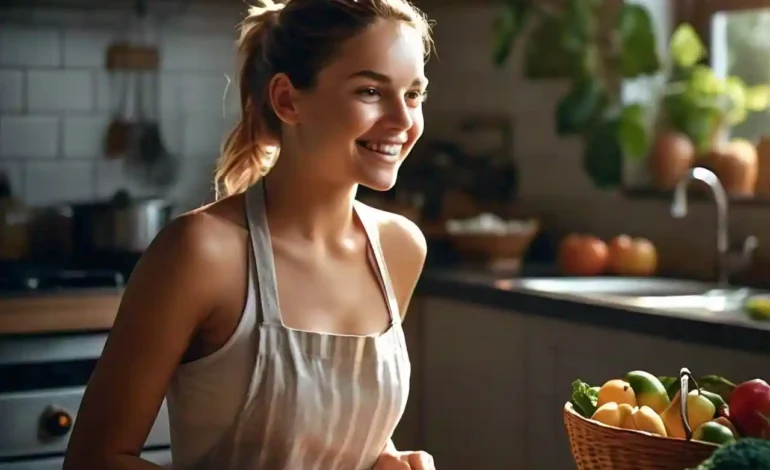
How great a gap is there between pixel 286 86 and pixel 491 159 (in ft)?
6.92

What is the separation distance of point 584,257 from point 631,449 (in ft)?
6.26

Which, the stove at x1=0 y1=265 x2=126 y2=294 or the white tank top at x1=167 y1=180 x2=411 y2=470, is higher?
the white tank top at x1=167 y1=180 x2=411 y2=470

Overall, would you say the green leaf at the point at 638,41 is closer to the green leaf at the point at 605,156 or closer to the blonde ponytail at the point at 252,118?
the green leaf at the point at 605,156

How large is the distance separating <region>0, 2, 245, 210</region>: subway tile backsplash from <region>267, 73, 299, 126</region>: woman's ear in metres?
2.01

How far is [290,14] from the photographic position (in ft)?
5.24

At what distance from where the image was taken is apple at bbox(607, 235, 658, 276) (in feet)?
10.2

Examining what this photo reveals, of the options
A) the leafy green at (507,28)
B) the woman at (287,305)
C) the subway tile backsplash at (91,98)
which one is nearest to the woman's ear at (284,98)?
the woman at (287,305)

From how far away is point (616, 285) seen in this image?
3090 mm

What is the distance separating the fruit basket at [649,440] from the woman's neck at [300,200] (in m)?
0.46

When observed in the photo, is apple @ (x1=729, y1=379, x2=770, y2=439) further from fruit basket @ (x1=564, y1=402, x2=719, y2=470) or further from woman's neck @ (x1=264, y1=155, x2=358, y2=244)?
woman's neck @ (x1=264, y1=155, x2=358, y2=244)

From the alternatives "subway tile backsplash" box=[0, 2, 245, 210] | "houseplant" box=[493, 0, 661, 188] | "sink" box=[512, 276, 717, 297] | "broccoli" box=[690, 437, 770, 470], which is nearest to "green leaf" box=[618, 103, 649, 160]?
"houseplant" box=[493, 0, 661, 188]

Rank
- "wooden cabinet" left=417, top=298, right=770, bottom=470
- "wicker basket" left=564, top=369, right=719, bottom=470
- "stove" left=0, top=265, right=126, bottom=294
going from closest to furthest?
"wicker basket" left=564, top=369, right=719, bottom=470, "wooden cabinet" left=417, top=298, right=770, bottom=470, "stove" left=0, top=265, right=126, bottom=294

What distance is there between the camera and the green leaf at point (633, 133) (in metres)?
3.17

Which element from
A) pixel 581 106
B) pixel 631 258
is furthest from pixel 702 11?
pixel 631 258
